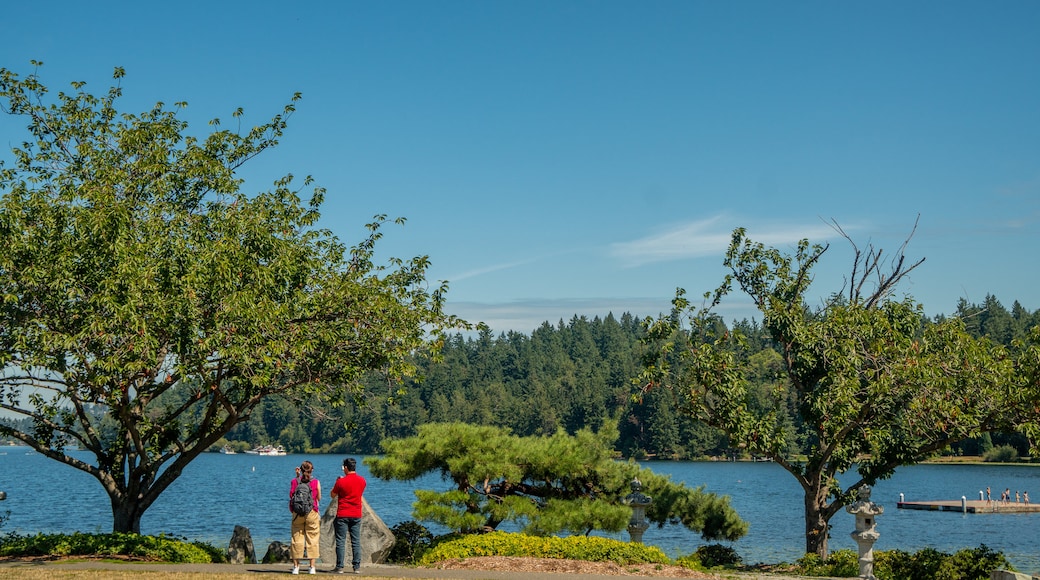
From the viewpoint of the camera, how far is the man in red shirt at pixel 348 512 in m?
16.2

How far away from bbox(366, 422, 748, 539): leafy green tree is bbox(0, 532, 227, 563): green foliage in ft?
15.7

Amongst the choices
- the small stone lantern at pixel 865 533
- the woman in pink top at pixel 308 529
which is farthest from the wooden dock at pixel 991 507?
the woman in pink top at pixel 308 529

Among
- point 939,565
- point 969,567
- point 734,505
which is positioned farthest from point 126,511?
point 734,505

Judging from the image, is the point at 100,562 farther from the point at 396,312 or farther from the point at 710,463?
the point at 710,463

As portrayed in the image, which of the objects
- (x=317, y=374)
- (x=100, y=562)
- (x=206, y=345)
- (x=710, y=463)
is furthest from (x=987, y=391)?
(x=710, y=463)

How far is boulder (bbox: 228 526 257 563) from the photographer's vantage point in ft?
66.3

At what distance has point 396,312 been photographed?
770 inches

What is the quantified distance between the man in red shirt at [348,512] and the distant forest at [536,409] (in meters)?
81.5

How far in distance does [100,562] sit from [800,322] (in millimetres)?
16850

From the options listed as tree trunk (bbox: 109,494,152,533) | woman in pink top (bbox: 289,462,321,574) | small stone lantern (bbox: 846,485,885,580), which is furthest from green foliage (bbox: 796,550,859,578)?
tree trunk (bbox: 109,494,152,533)

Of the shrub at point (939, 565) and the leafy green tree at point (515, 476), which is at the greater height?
the leafy green tree at point (515, 476)

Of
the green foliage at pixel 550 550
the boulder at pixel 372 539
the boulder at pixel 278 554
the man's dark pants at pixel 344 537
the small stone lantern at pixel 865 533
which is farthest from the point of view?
the boulder at pixel 278 554

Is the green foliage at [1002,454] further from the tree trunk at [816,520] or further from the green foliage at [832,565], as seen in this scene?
the green foliage at [832,565]

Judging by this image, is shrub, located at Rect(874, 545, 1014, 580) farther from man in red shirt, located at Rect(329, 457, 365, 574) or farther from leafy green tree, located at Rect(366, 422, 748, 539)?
man in red shirt, located at Rect(329, 457, 365, 574)
